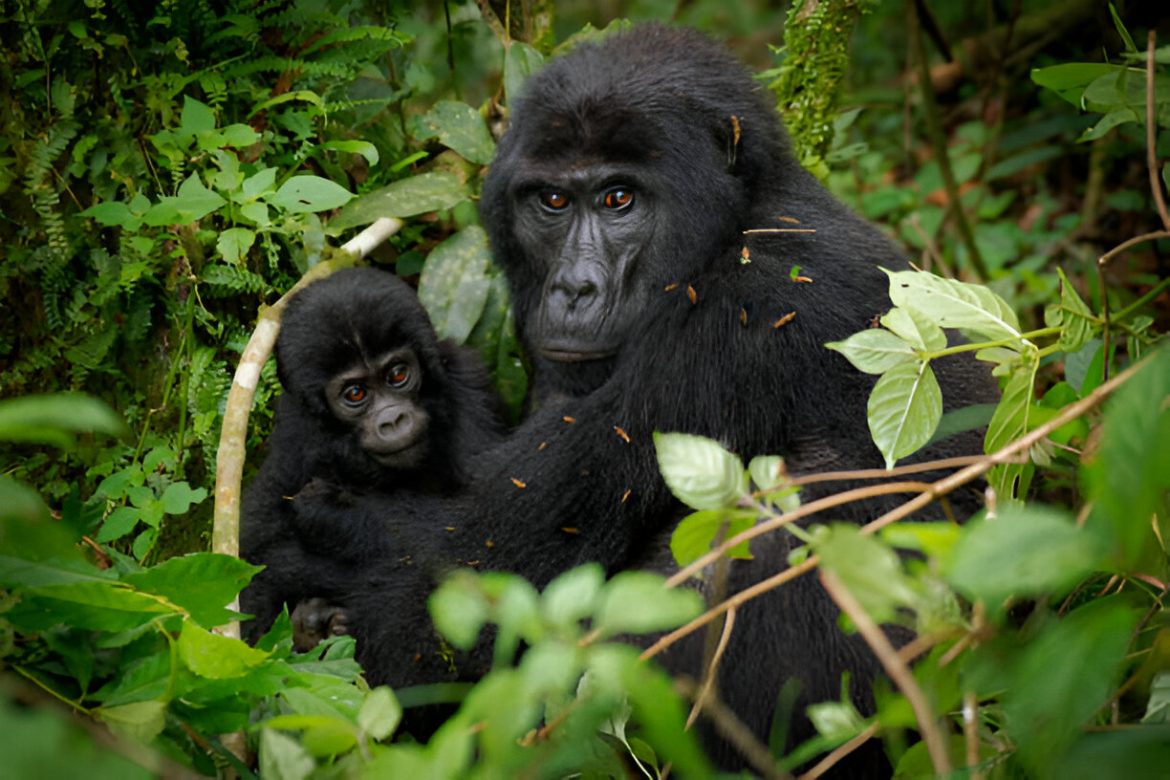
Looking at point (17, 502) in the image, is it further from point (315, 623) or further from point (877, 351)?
point (315, 623)

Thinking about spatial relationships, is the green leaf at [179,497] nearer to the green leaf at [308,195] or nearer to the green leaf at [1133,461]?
the green leaf at [308,195]

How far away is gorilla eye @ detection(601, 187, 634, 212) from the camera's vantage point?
3092 mm

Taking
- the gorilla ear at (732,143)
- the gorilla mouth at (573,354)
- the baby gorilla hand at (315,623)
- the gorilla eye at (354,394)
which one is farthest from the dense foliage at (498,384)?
the gorilla ear at (732,143)

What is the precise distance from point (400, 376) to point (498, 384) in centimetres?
43

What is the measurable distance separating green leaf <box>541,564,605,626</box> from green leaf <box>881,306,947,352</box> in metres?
1.04

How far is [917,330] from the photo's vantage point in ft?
6.79

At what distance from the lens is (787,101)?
4301 mm

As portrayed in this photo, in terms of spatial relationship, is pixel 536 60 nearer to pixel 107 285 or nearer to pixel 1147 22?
pixel 107 285

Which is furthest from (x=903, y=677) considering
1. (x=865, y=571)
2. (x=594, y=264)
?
(x=594, y=264)

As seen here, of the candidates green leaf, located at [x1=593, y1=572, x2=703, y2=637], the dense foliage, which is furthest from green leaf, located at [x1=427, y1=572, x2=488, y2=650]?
green leaf, located at [x1=593, y1=572, x2=703, y2=637]

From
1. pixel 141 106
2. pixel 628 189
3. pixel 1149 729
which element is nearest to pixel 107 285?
pixel 141 106

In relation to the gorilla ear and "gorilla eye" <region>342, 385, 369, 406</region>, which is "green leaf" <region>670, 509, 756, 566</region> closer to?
the gorilla ear

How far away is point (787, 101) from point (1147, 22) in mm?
3310

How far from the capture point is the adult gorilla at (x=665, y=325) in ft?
9.02
